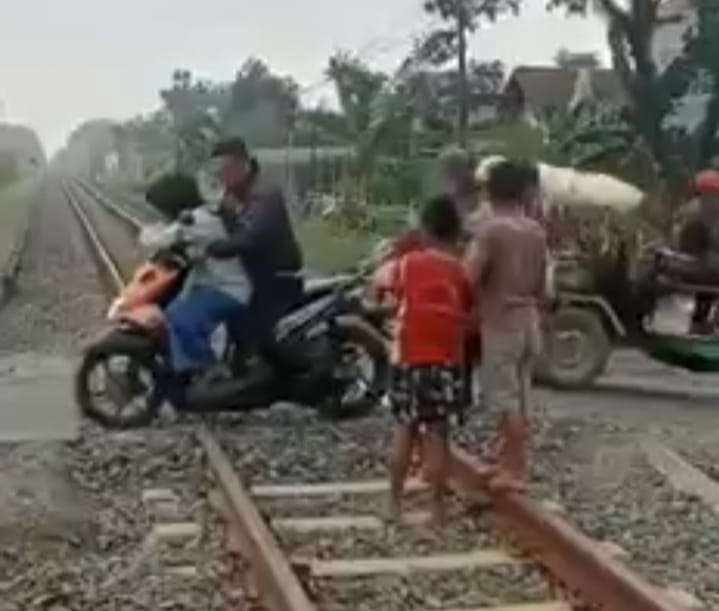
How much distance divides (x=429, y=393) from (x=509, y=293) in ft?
2.04

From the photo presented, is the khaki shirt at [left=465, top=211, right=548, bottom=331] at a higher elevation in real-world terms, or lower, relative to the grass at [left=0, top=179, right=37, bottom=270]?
higher

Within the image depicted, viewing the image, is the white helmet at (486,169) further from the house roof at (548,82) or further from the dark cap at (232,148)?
the house roof at (548,82)

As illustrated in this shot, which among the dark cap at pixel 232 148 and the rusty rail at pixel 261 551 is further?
the dark cap at pixel 232 148

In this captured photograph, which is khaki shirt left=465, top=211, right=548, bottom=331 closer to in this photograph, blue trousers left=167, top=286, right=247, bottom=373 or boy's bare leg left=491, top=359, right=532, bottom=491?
boy's bare leg left=491, top=359, right=532, bottom=491

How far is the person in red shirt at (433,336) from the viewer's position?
802 centimetres

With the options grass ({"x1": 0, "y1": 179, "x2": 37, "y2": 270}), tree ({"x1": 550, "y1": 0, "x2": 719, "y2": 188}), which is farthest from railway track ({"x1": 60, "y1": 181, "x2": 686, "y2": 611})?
tree ({"x1": 550, "y1": 0, "x2": 719, "y2": 188})

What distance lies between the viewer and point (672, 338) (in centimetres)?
1304

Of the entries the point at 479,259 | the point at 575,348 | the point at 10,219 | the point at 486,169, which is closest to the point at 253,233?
the point at 486,169

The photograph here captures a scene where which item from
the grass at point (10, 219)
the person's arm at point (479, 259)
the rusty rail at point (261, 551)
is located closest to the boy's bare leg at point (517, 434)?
the person's arm at point (479, 259)

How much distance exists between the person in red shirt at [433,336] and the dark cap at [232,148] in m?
2.54

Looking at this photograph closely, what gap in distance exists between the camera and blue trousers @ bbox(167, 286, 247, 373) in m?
10.8

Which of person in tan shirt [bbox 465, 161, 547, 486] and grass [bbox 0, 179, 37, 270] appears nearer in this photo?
person in tan shirt [bbox 465, 161, 547, 486]

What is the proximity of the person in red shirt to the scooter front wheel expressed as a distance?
3250 mm

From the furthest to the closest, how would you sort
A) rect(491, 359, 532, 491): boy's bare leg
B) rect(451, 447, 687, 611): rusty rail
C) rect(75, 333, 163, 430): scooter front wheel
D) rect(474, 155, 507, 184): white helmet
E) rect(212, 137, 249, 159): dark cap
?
rect(75, 333, 163, 430): scooter front wheel
rect(212, 137, 249, 159): dark cap
rect(474, 155, 507, 184): white helmet
rect(491, 359, 532, 491): boy's bare leg
rect(451, 447, 687, 611): rusty rail
